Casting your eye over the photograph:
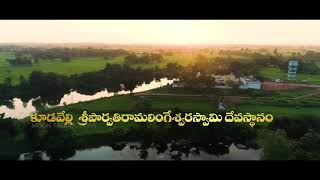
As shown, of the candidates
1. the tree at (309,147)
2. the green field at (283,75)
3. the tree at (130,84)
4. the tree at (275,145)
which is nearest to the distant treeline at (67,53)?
the tree at (130,84)

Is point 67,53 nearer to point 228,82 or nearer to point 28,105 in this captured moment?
point 28,105

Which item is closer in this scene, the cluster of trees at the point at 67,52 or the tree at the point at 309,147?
the tree at the point at 309,147

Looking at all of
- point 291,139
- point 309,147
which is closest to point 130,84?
point 291,139

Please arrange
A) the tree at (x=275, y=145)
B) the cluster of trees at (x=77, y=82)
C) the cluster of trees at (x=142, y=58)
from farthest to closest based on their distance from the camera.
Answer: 1. the cluster of trees at (x=142, y=58)
2. the cluster of trees at (x=77, y=82)
3. the tree at (x=275, y=145)

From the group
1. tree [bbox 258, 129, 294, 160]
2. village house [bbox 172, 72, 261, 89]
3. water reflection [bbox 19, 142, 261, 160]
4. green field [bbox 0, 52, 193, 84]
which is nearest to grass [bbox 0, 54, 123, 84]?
green field [bbox 0, 52, 193, 84]

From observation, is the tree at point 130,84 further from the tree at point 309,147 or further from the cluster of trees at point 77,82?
the tree at point 309,147

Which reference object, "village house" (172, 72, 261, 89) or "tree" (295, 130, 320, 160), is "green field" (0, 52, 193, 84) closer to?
"village house" (172, 72, 261, 89)

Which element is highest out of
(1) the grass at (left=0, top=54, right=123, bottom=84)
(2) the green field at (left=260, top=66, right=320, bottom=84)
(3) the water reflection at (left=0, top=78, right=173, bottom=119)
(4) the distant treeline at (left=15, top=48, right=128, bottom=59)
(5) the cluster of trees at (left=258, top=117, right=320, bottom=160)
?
(4) the distant treeline at (left=15, top=48, right=128, bottom=59)

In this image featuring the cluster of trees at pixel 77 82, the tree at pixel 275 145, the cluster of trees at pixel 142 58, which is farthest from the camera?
the cluster of trees at pixel 142 58

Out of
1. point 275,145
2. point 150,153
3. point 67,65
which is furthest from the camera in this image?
point 67,65

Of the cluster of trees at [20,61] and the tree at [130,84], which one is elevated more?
the cluster of trees at [20,61]

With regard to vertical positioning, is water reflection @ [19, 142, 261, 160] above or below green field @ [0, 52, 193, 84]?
below
